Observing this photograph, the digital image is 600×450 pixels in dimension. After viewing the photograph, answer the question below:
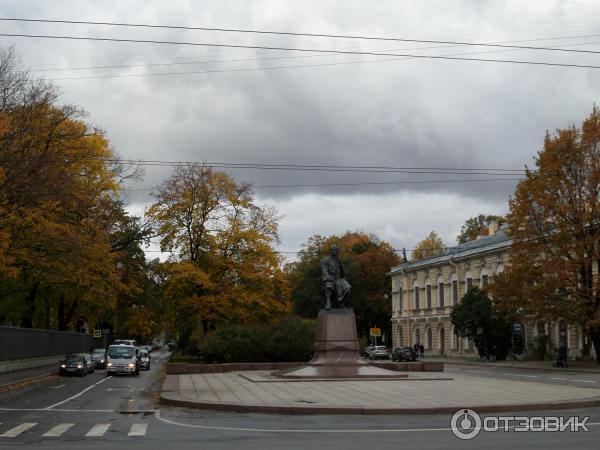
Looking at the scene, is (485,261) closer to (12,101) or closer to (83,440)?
(12,101)

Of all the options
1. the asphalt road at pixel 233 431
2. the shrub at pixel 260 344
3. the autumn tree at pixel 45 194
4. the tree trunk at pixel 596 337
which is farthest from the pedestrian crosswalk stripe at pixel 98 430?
the tree trunk at pixel 596 337

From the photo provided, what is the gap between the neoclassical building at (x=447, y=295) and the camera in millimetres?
64812

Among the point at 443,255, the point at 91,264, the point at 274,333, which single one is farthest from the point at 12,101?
the point at 443,255

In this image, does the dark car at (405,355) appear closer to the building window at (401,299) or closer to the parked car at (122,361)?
the building window at (401,299)

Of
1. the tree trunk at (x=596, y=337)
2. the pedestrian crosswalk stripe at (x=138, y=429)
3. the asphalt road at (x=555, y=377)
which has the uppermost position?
the tree trunk at (x=596, y=337)

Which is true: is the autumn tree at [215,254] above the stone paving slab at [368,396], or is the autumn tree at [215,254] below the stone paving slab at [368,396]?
above

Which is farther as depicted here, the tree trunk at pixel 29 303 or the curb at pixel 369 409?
the tree trunk at pixel 29 303

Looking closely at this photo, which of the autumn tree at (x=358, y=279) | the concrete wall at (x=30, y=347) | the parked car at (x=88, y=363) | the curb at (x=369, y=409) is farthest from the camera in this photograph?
the autumn tree at (x=358, y=279)

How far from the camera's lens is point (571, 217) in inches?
2013

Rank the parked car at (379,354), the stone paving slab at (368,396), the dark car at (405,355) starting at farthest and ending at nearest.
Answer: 1. the parked car at (379,354)
2. the dark car at (405,355)
3. the stone paving slab at (368,396)

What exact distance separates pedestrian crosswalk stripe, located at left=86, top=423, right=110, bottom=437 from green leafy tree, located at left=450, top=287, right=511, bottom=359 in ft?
162

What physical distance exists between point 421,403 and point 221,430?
7.04 meters

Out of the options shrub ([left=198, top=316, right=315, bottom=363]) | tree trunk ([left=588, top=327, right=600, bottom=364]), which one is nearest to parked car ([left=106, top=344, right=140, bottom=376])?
shrub ([left=198, top=316, right=315, bottom=363])

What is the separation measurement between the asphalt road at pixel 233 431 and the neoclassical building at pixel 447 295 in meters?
42.5
